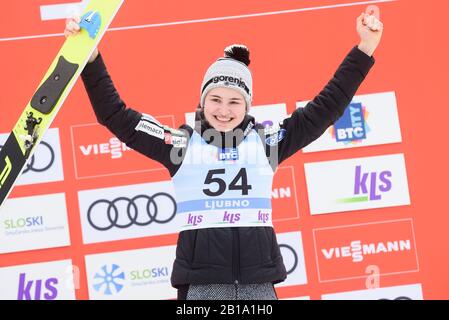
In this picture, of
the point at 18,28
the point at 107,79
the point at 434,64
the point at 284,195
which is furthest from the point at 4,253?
the point at 434,64

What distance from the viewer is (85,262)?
13.3 ft

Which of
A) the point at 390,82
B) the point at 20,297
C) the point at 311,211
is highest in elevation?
the point at 390,82

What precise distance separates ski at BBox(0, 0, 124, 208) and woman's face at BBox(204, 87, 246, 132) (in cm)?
44

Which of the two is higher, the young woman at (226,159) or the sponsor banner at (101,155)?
the sponsor banner at (101,155)

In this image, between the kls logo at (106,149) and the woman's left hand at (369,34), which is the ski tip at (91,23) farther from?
the kls logo at (106,149)

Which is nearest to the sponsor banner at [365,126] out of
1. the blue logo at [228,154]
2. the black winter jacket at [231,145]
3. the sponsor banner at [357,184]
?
the sponsor banner at [357,184]

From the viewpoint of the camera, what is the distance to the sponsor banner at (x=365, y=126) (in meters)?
4.09

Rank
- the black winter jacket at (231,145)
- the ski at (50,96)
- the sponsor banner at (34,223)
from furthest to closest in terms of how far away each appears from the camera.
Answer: the sponsor banner at (34,223), the ski at (50,96), the black winter jacket at (231,145)

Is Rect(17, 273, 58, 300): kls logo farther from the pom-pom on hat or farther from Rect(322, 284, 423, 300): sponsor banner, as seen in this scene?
the pom-pom on hat

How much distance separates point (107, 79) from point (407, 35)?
2.17 m

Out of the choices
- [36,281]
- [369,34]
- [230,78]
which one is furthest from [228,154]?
[36,281]

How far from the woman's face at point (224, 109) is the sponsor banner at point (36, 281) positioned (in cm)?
183

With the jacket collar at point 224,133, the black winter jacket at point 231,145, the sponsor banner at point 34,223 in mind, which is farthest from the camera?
the sponsor banner at point 34,223

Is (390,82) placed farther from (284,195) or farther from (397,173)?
(284,195)
